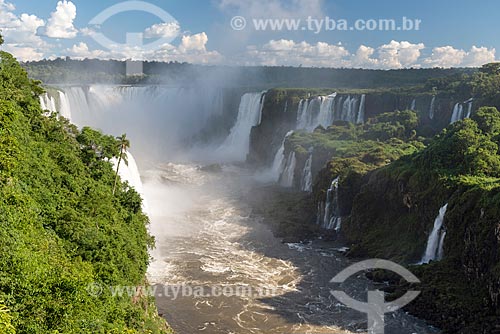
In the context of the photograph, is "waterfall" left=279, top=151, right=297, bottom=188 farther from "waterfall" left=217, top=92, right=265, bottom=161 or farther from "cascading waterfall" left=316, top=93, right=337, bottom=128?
"waterfall" left=217, top=92, right=265, bottom=161

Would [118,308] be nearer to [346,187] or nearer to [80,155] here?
[80,155]

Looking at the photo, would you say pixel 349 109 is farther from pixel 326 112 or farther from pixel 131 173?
pixel 131 173

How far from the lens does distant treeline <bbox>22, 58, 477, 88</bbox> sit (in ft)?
352

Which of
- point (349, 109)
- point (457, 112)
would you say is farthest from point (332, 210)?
point (349, 109)

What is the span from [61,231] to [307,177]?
3348cm

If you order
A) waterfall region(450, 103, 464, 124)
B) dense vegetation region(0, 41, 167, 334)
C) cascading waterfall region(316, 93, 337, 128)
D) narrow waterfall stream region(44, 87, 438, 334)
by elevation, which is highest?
waterfall region(450, 103, 464, 124)

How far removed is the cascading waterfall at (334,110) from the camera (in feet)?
200

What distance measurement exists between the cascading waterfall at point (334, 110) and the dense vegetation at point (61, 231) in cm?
3785

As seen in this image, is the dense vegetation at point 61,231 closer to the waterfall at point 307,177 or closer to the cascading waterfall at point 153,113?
the waterfall at point 307,177

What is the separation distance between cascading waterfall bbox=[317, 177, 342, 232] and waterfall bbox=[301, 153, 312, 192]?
7750mm

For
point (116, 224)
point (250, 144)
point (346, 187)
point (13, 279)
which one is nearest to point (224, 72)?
point (250, 144)

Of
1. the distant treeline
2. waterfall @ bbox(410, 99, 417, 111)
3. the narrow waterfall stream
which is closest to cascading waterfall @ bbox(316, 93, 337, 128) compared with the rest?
waterfall @ bbox(410, 99, 417, 111)

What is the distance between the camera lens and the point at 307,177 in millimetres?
48469

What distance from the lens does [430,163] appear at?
1313 inches
